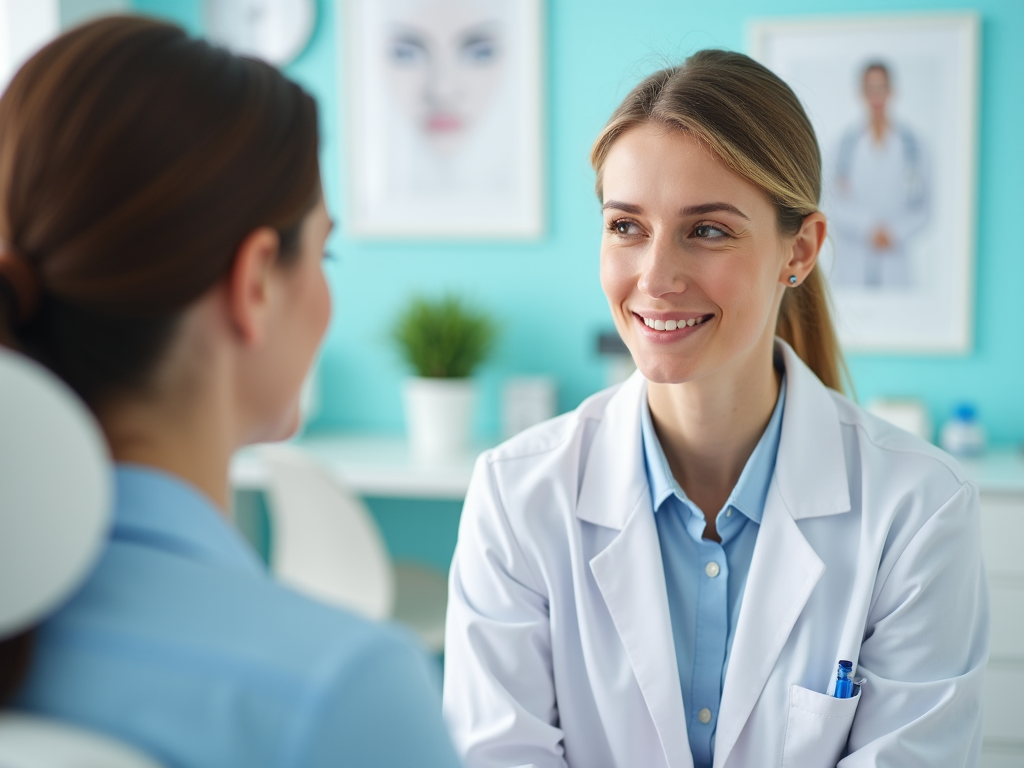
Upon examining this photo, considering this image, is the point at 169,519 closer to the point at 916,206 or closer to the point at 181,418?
the point at 181,418

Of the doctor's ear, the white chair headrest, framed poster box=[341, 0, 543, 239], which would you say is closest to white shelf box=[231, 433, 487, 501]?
framed poster box=[341, 0, 543, 239]

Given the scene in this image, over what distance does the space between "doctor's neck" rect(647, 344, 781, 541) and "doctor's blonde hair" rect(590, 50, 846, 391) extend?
0.20 meters

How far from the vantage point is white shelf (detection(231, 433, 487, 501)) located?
98.4 inches

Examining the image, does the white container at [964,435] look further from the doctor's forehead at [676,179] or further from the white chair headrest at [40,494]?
the white chair headrest at [40,494]

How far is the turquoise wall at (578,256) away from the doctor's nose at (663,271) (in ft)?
4.80

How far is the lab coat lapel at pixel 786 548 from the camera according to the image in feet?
3.85

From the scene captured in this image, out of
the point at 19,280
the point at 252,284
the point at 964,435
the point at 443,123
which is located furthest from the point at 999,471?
the point at 19,280

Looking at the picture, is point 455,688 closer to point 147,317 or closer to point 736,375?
point 736,375

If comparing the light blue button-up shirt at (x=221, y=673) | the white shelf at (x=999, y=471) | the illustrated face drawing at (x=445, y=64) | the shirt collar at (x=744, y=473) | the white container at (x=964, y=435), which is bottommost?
the white shelf at (x=999, y=471)

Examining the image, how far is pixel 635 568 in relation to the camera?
4.07 ft

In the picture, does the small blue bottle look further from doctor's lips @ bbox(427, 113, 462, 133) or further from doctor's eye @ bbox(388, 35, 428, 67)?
doctor's eye @ bbox(388, 35, 428, 67)

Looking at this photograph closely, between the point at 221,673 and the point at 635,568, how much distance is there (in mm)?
771

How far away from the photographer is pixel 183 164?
0.62m

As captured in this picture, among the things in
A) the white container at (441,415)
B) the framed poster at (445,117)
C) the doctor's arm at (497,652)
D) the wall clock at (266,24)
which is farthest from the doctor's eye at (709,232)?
the wall clock at (266,24)
